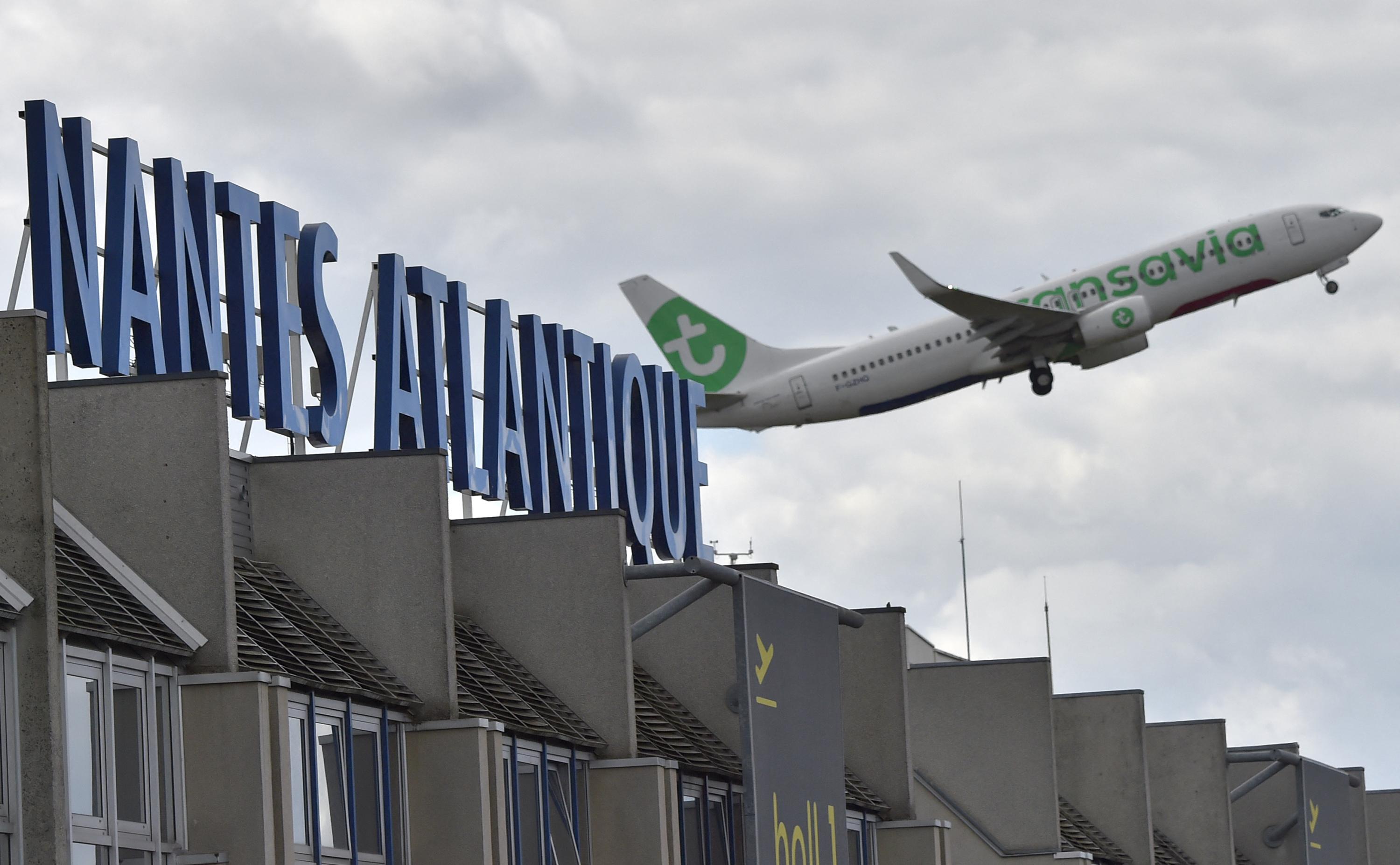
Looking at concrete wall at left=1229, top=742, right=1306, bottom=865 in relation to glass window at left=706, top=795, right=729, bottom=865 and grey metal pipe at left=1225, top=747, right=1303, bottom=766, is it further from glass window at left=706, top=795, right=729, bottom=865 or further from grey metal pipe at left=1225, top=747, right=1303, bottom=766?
glass window at left=706, top=795, right=729, bottom=865

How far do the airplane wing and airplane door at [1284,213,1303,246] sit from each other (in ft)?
20.9

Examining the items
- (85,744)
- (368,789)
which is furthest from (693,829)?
(85,744)

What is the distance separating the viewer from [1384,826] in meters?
59.9

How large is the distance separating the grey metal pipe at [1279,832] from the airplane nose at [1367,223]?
20.1 m

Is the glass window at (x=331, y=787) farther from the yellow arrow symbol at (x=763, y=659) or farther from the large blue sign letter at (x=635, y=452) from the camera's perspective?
the large blue sign letter at (x=635, y=452)

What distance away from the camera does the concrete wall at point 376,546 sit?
25156 millimetres

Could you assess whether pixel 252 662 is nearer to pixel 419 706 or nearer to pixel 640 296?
pixel 419 706

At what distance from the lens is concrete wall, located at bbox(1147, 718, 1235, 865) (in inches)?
1962

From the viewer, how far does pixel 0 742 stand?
17516 mm

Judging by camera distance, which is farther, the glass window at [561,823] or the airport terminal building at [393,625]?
the glass window at [561,823]

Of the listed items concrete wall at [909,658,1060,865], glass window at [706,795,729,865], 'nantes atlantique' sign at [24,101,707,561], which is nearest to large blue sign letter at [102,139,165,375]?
'nantes atlantique' sign at [24,101,707,561]

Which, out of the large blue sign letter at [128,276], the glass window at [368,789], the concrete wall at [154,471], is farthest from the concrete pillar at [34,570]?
the large blue sign letter at [128,276]

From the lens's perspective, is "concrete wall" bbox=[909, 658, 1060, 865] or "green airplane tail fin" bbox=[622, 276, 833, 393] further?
"green airplane tail fin" bbox=[622, 276, 833, 393]

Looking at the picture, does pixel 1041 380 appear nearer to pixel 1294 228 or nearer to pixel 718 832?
pixel 1294 228
